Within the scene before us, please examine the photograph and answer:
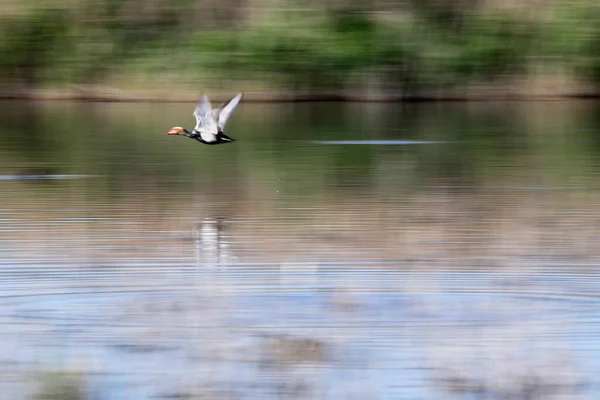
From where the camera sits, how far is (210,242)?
10.1 metres

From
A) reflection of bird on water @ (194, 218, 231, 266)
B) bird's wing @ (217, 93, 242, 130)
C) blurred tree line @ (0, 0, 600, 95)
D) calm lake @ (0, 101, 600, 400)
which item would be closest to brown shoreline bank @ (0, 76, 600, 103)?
blurred tree line @ (0, 0, 600, 95)

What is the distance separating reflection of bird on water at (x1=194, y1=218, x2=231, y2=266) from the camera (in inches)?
366

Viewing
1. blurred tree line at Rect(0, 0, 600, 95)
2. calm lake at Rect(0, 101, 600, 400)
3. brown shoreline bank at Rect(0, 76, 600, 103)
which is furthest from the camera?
brown shoreline bank at Rect(0, 76, 600, 103)

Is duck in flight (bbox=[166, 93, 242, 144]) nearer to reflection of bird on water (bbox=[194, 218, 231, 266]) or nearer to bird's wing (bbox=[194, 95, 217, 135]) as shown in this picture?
bird's wing (bbox=[194, 95, 217, 135])

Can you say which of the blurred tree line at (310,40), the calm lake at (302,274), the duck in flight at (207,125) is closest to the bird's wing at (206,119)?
the duck in flight at (207,125)

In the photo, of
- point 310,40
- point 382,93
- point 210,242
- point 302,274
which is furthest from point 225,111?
point 382,93

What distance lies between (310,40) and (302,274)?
24.0 m

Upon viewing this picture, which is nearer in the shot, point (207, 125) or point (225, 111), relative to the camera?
point (207, 125)

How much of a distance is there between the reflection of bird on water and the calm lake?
3cm

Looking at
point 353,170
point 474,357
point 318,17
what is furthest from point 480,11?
point 474,357

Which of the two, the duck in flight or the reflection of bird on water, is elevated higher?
the duck in flight

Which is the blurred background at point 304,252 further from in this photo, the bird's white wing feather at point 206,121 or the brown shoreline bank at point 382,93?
the brown shoreline bank at point 382,93

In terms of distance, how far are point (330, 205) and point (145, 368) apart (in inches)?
253

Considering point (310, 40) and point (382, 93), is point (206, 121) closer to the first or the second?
point (310, 40)
